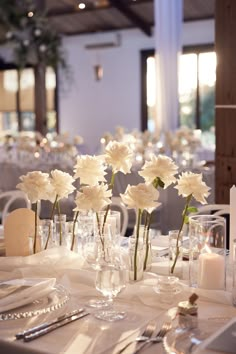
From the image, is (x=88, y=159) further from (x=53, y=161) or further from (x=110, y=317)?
(x=53, y=161)

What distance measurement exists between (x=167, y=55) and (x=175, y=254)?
20.0ft

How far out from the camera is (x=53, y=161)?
6809mm

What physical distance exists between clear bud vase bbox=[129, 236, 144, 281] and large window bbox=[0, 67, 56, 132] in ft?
35.5

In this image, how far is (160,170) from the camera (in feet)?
6.36

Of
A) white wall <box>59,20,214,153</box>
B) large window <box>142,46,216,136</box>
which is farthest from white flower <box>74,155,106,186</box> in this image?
white wall <box>59,20,214,153</box>

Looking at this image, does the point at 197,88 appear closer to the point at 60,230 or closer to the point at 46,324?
the point at 60,230

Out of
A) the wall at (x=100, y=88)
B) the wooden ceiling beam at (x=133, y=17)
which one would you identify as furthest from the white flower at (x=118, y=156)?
the wall at (x=100, y=88)

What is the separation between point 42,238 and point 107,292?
593mm

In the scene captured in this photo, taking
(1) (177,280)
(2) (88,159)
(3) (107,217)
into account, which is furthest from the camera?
(3) (107,217)

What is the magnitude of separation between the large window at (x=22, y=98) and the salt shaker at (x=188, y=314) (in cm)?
1133

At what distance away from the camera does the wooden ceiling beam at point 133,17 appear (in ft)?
36.0

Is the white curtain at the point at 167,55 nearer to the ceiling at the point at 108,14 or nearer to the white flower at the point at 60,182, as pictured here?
the ceiling at the point at 108,14

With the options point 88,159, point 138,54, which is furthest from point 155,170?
point 138,54

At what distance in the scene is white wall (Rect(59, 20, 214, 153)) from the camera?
38.8 ft
